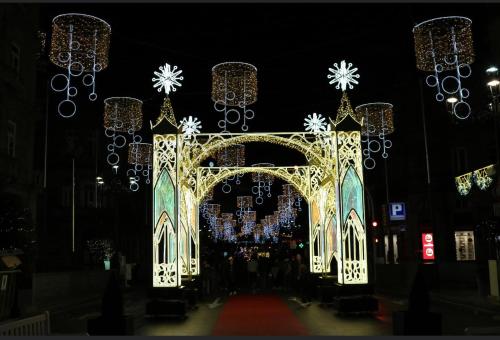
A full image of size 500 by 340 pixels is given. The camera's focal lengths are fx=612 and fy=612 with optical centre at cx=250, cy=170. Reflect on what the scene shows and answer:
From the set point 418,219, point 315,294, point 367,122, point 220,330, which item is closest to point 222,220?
point 418,219

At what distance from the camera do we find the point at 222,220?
200 ft

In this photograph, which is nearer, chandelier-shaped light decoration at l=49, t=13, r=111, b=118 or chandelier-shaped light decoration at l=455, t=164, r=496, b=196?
chandelier-shaped light decoration at l=49, t=13, r=111, b=118

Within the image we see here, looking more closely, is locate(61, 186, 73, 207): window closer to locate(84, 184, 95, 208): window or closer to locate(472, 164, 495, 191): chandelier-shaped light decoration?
locate(84, 184, 95, 208): window

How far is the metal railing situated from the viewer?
828cm

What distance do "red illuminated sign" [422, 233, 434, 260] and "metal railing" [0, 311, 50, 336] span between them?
18.2 metres

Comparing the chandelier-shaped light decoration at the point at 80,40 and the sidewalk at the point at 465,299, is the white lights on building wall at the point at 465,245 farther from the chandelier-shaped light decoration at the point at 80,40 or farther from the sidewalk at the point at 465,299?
the chandelier-shaped light decoration at the point at 80,40

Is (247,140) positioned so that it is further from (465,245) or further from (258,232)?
(258,232)

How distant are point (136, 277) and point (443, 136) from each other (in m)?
21.8

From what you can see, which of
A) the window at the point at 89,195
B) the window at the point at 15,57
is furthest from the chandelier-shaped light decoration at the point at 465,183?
the window at the point at 89,195

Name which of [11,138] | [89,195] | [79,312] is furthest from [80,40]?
[89,195]

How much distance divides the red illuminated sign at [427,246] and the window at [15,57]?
18.3 metres

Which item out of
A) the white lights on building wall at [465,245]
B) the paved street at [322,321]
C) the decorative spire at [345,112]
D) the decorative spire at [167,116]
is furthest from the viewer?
the white lights on building wall at [465,245]

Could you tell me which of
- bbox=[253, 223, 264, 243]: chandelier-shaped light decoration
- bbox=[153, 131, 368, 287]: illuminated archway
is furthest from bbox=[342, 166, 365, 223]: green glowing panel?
bbox=[253, 223, 264, 243]: chandelier-shaped light decoration

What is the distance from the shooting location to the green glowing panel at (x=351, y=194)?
56.7 feet
